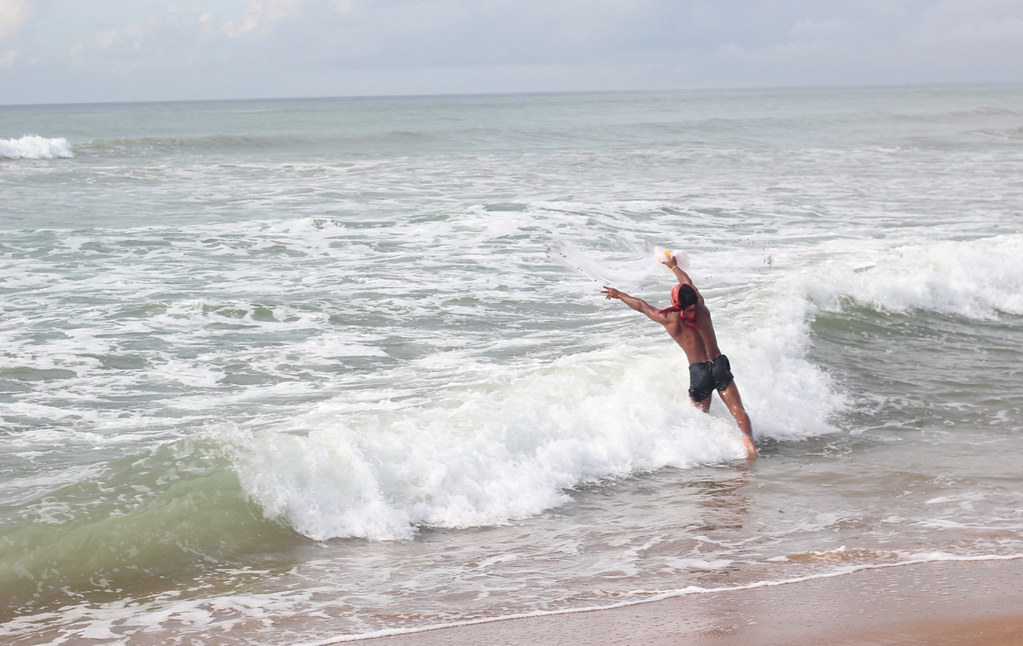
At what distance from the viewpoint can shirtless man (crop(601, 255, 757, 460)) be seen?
7449 mm

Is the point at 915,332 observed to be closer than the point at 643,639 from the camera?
No

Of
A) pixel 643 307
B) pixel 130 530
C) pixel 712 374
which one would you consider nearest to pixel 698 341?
pixel 712 374

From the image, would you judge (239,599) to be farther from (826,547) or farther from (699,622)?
(826,547)

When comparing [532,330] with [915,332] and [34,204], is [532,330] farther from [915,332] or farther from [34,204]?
[34,204]

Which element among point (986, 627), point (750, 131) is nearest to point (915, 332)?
point (986, 627)

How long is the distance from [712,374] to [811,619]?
3250mm

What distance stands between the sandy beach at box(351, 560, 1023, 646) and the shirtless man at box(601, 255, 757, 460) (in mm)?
2545

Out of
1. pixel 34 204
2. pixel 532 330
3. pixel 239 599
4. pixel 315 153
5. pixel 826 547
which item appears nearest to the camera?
pixel 239 599

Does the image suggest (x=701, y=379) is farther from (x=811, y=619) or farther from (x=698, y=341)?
(x=811, y=619)

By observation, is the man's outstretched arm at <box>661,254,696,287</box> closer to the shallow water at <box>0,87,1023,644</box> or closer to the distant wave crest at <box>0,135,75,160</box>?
the shallow water at <box>0,87,1023,644</box>

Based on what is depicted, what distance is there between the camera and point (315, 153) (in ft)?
127

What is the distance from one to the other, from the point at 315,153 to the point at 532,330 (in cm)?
2959

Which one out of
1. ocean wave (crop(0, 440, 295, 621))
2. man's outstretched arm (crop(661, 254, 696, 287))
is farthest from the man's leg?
ocean wave (crop(0, 440, 295, 621))

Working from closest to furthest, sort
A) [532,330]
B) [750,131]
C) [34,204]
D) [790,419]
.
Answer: [790,419], [532,330], [34,204], [750,131]
